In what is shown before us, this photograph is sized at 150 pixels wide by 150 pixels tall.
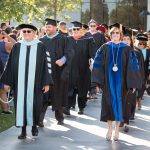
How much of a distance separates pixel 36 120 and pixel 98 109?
4090mm

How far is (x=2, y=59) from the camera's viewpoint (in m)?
11.3

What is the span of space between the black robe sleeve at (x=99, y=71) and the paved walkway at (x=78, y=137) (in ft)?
3.06

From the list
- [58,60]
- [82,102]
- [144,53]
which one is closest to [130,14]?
[144,53]

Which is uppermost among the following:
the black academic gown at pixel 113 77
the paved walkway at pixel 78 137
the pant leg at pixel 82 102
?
the black academic gown at pixel 113 77

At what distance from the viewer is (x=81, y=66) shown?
12.5 metres

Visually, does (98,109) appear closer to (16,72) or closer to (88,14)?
(16,72)

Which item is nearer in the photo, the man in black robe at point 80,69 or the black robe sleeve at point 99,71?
the black robe sleeve at point 99,71

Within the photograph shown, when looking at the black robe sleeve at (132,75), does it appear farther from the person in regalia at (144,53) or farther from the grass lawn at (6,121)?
the person in regalia at (144,53)

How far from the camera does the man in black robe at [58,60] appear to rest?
9.94 meters

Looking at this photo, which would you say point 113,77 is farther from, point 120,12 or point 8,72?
point 120,12

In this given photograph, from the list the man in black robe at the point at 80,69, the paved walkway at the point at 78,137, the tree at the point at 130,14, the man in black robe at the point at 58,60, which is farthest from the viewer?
the tree at the point at 130,14

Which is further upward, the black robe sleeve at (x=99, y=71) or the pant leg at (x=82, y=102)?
the black robe sleeve at (x=99, y=71)

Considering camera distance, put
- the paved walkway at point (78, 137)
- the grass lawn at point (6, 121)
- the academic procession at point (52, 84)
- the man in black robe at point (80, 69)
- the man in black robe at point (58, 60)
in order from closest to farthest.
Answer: the paved walkway at point (78, 137)
the academic procession at point (52, 84)
the grass lawn at point (6, 121)
the man in black robe at point (58, 60)
the man in black robe at point (80, 69)

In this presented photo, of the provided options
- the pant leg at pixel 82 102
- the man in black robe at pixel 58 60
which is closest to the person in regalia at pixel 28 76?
the man in black robe at pixel 58 60
